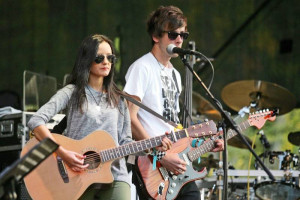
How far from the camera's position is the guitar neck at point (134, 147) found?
469cm

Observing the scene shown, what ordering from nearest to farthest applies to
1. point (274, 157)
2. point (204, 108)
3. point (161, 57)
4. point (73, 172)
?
1. point (73, 172)
2. point (161, 57)
3. point (274, 157)
4. point (204, 108)

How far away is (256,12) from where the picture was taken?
9336 millimetres

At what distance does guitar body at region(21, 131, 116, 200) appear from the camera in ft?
15.1

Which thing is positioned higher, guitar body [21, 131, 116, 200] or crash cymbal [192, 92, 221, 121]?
crash cymbal [192, 92, 221, 121]

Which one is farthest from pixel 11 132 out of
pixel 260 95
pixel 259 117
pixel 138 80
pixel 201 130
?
pixel 260 95

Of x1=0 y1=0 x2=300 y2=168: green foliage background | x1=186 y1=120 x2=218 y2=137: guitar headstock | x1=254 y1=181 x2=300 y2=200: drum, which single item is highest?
x1=0 y1=0 x2=300 y2=168: green foliage background

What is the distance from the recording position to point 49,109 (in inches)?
184

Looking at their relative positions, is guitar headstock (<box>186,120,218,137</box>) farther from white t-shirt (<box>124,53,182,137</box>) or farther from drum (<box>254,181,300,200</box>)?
drum (<box>254,181,300,200</box>)

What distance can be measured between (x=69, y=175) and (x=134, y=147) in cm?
57

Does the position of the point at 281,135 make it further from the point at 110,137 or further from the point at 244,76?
the point at 110,137

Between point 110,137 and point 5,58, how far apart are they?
5.39 metres

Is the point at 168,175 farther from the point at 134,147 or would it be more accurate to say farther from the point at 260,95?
the point at 260,95

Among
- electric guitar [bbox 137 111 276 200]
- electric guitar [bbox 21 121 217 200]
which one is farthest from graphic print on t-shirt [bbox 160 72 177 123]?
electric guitar [bbox 21 121 217 200]

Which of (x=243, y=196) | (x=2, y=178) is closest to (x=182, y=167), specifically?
(x=2, y=178)
